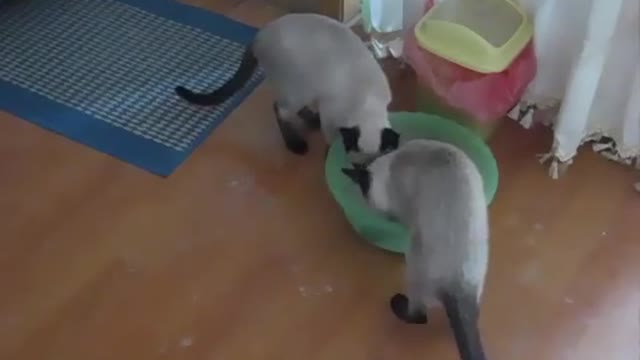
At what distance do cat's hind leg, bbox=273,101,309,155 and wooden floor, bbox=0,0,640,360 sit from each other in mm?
23

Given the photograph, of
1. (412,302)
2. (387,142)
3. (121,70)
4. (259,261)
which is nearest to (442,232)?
(412,302)

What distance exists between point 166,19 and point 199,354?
881 mm

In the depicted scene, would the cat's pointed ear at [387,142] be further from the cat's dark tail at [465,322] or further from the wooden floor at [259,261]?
the cat's dark tail at [465,322]

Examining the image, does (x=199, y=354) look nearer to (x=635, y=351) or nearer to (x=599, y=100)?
(x=635, y=351)

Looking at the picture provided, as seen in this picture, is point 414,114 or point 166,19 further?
point 166,19

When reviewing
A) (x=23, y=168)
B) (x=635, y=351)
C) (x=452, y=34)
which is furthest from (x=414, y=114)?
(x=23, y=168)

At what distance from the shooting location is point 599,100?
1833mm

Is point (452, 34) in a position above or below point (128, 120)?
above

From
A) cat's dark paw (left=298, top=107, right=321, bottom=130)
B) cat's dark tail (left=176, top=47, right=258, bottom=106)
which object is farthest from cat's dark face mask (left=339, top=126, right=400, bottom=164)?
cat's dark tail (left=176, top=47, right=258, bottom=106)

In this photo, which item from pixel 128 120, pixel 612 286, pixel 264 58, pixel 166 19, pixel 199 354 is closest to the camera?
pixel 199 354

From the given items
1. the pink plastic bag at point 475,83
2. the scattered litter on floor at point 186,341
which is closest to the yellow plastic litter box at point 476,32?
the pink plastic bag at point 475,83

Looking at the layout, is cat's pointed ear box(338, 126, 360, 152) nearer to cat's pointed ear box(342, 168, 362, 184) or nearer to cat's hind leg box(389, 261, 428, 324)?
cat's pointed ear box(342, 168, 362, 184)

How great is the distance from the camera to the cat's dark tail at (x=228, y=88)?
184 cm

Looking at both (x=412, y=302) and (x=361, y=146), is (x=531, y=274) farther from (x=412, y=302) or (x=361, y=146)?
(x=361, y=146)
